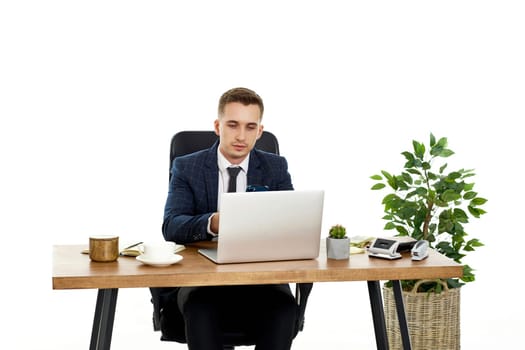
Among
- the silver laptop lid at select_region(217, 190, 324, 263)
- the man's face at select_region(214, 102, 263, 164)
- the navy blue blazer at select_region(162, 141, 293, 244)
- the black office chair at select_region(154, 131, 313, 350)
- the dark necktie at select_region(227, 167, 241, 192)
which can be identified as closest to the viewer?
the silver laptop lid at select_region(217, 190, 324, 263)

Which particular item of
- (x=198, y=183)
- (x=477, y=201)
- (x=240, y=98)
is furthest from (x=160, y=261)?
(x=477, y=201)

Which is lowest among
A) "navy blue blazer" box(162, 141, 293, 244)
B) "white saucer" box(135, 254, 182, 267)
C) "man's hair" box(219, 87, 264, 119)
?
"white saucer" box(135, 254, 182, 267)

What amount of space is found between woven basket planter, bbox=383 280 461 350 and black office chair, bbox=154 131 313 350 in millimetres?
989

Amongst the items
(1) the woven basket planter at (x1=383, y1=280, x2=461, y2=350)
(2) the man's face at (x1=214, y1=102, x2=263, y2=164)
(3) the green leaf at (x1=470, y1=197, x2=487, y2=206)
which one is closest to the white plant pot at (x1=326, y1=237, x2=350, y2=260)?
(2) the man's face at (x1=214, y1=102, x2=263, y2=164)

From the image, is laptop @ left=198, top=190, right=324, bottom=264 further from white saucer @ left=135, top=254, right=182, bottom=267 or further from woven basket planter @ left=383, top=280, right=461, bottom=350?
woven basket planter @ left=383, top=280, right=461, bottom=350

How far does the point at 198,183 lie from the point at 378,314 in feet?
2.60

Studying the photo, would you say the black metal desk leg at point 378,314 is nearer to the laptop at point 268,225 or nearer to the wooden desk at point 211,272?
the wooden desk at point 211,272

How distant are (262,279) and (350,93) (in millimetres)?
2896

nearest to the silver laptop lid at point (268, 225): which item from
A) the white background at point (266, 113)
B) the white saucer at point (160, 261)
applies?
the white saucer at point (160, 261)

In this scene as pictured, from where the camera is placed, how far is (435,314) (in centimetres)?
381

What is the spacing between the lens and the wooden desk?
233 cm

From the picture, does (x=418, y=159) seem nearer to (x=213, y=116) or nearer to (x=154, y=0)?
(x=213, y=116)

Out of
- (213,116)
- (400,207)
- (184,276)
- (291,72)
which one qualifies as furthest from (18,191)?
(184,276)

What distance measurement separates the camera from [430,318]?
12.5ft
